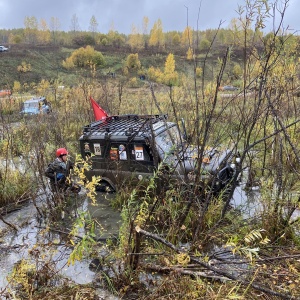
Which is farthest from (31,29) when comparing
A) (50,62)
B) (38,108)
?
(38,108)

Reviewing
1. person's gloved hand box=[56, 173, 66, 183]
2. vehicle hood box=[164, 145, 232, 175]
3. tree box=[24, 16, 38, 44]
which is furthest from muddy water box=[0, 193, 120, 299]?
tree box=[24, 16, 38, 44]

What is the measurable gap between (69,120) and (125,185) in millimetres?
6380

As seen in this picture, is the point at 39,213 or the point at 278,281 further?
the point at 39,213

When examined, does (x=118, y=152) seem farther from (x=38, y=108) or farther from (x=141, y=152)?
(x=38, y=108)

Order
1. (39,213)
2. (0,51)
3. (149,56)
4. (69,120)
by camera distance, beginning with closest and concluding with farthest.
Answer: (39,213), (69,120), (0,51), (149,56)

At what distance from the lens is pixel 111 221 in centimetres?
643

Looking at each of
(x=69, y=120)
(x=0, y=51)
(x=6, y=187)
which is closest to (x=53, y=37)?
(x=0, y=51)

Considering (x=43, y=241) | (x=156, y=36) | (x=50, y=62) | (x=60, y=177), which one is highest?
(x=156, y=36)

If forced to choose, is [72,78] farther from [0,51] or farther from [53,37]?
[53,37]

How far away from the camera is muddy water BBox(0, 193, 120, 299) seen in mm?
4660

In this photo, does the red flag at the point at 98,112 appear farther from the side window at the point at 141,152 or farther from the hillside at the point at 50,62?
the hillside at the point at 50,62

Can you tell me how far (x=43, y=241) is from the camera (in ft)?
17.9

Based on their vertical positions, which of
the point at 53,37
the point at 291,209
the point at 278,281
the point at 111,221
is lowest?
the point at 111,221

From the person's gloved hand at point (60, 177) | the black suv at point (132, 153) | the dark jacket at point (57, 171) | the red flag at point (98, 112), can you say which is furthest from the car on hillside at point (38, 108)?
the person's gloved hand at point (60, 177)
